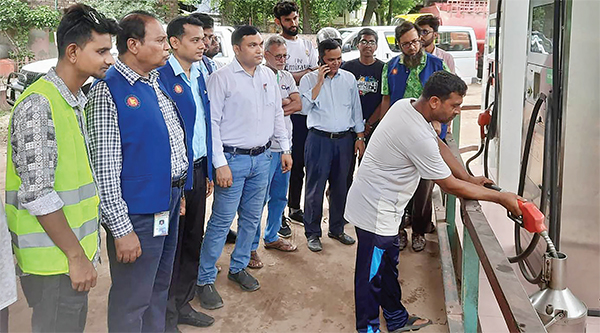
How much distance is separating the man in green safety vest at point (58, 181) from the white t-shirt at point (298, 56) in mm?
2867

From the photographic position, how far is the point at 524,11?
4.79m

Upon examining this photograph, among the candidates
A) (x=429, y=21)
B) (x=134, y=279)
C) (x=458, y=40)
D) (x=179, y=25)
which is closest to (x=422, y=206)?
(x=429, y=21)

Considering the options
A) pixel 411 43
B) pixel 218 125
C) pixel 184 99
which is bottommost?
pixel 218 125

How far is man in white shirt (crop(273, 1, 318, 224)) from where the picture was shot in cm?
472

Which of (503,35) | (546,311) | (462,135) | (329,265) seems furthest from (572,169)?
(462,135)

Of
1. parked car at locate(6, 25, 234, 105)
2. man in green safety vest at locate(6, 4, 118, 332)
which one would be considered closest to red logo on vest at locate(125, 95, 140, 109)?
man in green safety vest at locate(6, 4, 118, 332)

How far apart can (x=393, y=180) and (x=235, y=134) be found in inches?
43.1

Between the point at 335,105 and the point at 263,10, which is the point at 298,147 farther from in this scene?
the point at 263,10

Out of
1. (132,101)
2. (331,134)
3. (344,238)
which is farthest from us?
(344,238)

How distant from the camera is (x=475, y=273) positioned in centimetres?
264

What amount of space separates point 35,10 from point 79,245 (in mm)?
14241

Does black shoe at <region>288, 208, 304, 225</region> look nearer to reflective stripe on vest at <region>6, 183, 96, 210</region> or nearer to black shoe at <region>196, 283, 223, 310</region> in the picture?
black shoe at <region>196, 283, 223, 310</region>

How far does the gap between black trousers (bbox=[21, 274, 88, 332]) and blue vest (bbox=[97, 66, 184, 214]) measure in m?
0.44

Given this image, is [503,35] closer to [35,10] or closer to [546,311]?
[546,311]
